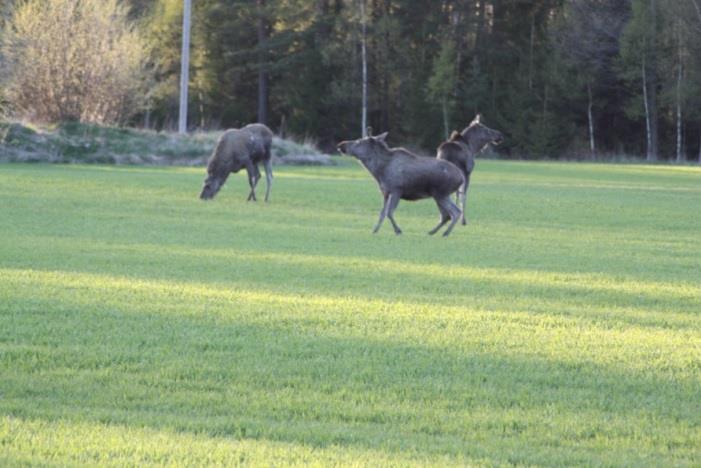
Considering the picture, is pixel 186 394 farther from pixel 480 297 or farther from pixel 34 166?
pixel 34 166

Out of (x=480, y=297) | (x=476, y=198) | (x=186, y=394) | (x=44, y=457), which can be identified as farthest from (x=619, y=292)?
(x=476, y=198)

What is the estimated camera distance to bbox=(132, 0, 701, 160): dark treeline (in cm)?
6779

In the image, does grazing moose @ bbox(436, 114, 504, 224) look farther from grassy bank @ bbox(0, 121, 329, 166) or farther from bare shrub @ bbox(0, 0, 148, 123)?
bare shrub @ bbox(0, 0, 148, 123)

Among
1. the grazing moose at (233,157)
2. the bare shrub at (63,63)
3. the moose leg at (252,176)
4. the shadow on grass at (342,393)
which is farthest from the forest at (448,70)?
the shadow on grass at (342,393)

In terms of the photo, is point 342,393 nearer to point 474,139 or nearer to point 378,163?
point 378,163

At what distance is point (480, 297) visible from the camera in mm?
12555

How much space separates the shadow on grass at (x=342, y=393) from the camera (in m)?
6.82

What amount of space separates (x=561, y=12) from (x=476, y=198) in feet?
146

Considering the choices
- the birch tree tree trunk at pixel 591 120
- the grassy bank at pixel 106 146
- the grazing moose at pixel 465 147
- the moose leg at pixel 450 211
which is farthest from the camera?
the birch tree tree trunk at pixel 591 120

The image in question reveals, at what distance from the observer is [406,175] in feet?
65.0

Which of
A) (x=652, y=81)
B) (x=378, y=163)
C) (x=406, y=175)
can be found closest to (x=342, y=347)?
(x=406, y=175)

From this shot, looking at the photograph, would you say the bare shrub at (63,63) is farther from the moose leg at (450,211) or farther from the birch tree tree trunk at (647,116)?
the moose leg at (450,211)

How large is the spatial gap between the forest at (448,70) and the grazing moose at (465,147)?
43494mm

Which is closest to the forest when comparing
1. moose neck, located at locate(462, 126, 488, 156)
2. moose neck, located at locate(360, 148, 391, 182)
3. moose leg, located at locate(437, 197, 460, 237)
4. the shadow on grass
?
moose neck, located at locate(462, 126, 488, 156)
